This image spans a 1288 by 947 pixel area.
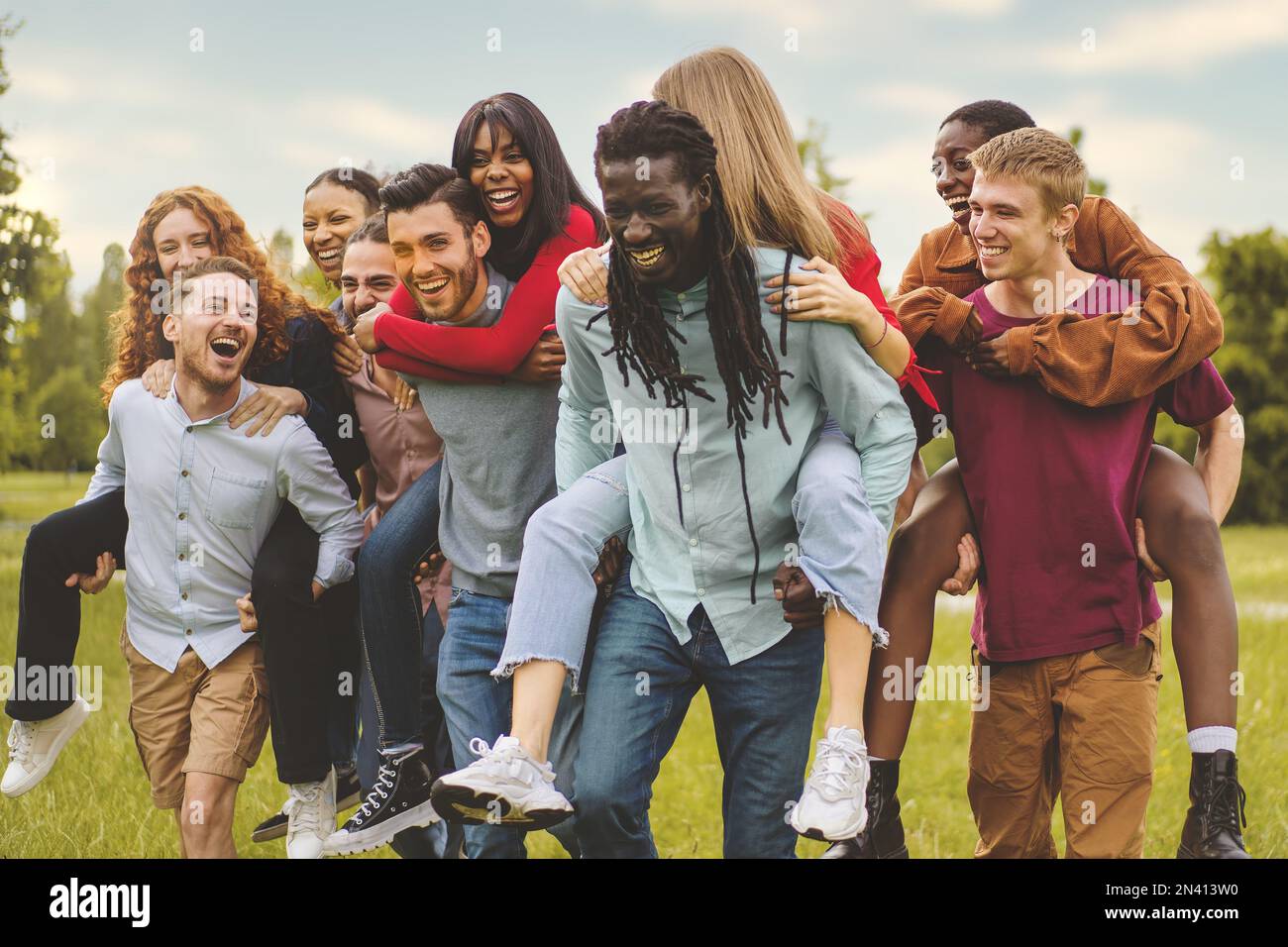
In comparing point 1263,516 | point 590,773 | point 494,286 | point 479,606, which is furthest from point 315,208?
point 1263,516

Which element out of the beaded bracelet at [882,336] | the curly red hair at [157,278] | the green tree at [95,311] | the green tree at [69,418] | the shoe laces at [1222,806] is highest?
the green tree at [95,311]

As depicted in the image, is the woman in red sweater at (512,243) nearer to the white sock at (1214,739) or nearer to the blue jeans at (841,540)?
the blue jeans at (841,540)

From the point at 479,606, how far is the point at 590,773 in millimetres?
796

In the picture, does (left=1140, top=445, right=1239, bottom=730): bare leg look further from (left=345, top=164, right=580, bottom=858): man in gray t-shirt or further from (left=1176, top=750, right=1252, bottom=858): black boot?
(left=345, top=164, right=580, bottom=858): man in gray t-shirt

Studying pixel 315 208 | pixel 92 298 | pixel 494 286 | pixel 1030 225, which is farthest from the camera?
pixel 92 298

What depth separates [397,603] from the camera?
416 centimetres

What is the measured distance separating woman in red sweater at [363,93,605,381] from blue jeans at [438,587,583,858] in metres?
0.76

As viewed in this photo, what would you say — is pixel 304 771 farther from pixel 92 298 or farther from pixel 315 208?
pixel 92 298

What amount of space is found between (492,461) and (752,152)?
130cm

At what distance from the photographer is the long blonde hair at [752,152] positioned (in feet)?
11.0

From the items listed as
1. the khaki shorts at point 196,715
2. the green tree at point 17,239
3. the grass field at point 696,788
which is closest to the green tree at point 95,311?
the green tree at point 17,239

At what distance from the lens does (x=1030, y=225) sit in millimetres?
3814

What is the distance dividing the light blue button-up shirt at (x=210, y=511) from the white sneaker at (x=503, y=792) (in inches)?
52.3
